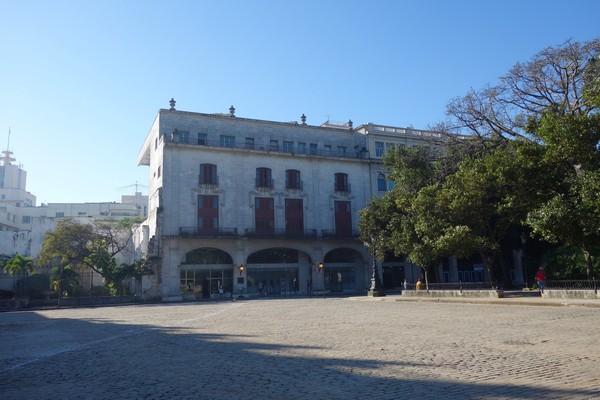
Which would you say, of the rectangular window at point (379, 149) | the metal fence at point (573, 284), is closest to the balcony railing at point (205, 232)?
the rectangular window at point (379, 149)

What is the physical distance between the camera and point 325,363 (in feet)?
27.1

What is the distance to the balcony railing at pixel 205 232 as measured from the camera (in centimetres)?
4412

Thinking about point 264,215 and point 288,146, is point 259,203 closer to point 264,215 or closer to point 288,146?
point 264,215

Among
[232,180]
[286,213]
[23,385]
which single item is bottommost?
[23,385]

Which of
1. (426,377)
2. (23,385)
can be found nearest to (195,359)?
(23,385)

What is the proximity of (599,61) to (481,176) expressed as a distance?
25.7ft

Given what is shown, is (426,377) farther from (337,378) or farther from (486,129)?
(486,129)

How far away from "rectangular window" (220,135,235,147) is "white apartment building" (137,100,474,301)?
4.0 inches

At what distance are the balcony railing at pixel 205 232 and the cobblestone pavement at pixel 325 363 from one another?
1193 inches

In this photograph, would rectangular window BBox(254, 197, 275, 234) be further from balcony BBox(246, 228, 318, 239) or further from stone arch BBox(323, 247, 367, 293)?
stone arch BBox(323, 247, 367, 293)

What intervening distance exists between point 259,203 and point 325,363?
1587 inches

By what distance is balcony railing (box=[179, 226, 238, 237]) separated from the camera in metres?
44.1

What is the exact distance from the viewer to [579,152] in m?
18.7

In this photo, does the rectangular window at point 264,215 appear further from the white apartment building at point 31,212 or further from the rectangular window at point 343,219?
the white apartment building at point 31,212
